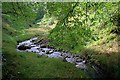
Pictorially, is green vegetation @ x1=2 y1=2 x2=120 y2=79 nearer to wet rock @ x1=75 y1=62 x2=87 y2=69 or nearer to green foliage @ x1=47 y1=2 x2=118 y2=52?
green foliage @ x1=47 y1=2 x2=118 y2=52

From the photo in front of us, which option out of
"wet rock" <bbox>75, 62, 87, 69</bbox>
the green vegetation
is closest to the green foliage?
the green vegetation

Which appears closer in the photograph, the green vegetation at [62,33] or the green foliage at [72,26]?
the green foliage at [72,26]

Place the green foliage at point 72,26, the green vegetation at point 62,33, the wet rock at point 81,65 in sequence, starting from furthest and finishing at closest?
the wet rock at point 81,65 < the green vegetation at point 62,33 < the green foliage at point 72,26

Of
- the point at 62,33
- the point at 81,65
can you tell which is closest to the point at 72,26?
the point at 62,33

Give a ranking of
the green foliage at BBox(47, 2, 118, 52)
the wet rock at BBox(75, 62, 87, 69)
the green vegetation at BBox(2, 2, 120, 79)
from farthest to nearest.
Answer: the wet rock at BBox(75, 62, 87, 69), the green vegetation at BBox(2, 2, 120, 79), the green foliage at BBox(47, 2, 118, 52)

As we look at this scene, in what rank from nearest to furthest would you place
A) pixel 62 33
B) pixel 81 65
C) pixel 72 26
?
pixel 62 33 < pixel 72 26 < pixel 81 65

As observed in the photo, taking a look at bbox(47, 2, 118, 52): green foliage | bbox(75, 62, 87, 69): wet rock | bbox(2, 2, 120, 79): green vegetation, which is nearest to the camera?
bbox(47, 2, 118, 52): green foliage

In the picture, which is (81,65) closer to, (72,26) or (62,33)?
(72,26)

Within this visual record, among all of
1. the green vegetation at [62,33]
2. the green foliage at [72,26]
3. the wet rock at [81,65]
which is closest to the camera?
the green foliage at [72,26]

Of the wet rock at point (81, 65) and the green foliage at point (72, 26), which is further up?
the green foliage at point (72, 26)

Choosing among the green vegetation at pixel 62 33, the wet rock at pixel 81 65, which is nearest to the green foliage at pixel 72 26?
the green vegetation at pixel 62 33

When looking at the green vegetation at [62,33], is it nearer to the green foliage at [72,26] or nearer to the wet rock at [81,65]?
the green foliage at [72,26]

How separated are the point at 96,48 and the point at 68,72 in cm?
614

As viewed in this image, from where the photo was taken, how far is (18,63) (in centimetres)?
1672
